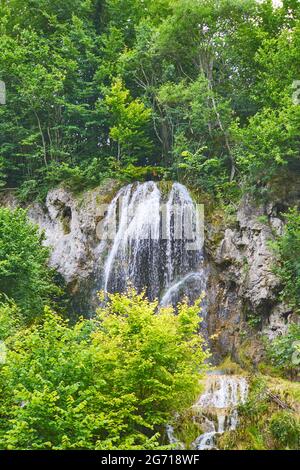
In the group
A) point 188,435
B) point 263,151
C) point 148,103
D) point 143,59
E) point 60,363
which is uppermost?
point 143,59

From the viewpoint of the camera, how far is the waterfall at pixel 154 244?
19.9m

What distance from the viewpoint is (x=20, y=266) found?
18.2 metres

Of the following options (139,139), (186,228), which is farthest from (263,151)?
(139,139)

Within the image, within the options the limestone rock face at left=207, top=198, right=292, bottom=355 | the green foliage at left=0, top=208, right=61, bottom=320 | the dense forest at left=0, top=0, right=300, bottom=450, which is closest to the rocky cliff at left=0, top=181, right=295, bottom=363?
the limestone rock face at left=207, top=198, right=292, bottom=355

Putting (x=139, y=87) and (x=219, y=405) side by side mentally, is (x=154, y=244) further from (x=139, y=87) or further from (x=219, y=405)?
(x=139, y=87)

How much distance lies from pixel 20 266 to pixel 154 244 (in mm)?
4794

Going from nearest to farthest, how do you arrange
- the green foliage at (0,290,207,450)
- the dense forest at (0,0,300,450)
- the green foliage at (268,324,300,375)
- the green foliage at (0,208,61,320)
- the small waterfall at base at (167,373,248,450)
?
the green foliage at (0,290,207,450) → the dense forest at (0,0,300,450) → the small waterfall at base at (167,373,248,450) → the green foliage at (268,324,300,375) → the green foliage at (0,208,61,320)

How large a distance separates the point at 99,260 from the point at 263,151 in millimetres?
6957

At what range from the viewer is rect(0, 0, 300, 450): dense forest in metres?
12.5

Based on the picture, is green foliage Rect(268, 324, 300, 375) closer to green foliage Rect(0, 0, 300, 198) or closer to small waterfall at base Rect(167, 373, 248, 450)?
small waterfall at base Rect(167, 373, 248, 450)

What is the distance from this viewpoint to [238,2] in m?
23.7

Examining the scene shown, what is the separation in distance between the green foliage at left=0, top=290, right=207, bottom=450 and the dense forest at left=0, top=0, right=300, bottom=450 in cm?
6

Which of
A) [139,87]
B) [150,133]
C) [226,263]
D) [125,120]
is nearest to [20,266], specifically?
[226,263]

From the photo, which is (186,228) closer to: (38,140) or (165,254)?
(165,254)
